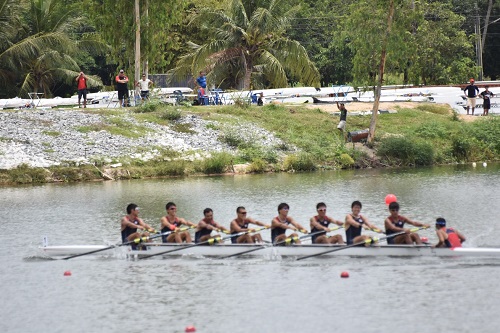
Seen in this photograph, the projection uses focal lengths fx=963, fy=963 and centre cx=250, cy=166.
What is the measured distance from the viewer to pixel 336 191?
38.4 m

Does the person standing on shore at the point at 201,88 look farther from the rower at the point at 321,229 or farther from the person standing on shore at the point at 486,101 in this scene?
the rower at the point at 321,229

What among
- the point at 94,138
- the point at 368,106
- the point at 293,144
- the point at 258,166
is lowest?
the point at 258,166

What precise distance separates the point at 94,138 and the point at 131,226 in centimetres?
1996

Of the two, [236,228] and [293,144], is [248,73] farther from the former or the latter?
[236,228]

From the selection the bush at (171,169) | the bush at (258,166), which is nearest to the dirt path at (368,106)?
the bush at (258,166)

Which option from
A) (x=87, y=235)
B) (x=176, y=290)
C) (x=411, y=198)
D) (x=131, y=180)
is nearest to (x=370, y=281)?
(x=176, y=290)

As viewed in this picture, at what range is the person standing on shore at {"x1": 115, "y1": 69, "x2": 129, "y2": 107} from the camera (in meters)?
48.9

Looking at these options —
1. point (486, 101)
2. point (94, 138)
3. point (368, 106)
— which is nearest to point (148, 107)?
point (94, 138)

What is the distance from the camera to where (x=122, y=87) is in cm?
5022

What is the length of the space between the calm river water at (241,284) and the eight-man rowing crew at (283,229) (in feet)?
2.11

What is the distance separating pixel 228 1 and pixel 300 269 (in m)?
39.9

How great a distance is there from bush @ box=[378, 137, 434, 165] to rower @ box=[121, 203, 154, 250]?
75.8 feet

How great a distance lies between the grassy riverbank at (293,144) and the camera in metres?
44.2

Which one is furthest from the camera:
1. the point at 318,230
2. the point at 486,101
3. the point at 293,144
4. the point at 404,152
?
the point at 486,101
